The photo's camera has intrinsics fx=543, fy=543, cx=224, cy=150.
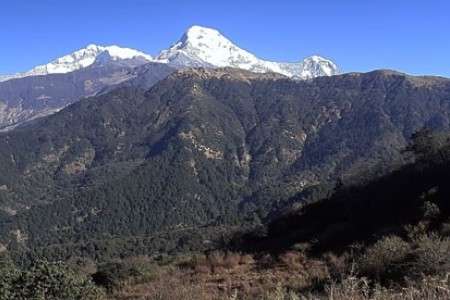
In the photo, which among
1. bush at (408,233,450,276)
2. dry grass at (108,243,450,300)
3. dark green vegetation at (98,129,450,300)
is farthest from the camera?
bush at (408,233,450,276)

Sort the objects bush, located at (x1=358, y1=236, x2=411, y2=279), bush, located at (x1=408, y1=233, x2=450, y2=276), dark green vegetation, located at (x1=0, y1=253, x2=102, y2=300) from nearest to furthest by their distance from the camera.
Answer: bush, located at (x1=408, y1=233, x2=450, y2=276) < bush, located at (x1=358, y1=236, x2=411, y2=279) < dark green vegetation, located at (x1=0, y1=253, x2=102, y2=300)

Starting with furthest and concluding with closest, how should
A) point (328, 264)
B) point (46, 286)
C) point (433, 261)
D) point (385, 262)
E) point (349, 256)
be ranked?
point (349, 256), point (328, 264), point (46, 286), point (385, 262), point (433, 261)

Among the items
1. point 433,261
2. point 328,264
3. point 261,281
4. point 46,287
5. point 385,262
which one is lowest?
point 261,281

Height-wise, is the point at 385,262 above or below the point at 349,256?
above

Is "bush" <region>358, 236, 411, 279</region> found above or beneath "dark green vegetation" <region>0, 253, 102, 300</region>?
above

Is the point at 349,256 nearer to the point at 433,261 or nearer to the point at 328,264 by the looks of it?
the point at 328,264

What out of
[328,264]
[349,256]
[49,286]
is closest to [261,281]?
[328,264]

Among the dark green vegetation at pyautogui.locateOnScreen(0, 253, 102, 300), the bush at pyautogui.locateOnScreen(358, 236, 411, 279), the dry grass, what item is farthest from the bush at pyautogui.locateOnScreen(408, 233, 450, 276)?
the dark green vegetation at pyautogui.locateOnScreen(0, 253, 102, 300)

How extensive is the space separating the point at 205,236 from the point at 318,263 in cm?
10720

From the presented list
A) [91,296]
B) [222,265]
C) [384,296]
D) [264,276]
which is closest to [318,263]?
[264,276]

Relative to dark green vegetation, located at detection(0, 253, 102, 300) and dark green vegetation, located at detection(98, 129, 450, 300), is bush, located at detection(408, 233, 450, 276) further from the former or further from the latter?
dark green vegetation, located at detection(0, 253, 102, 300)

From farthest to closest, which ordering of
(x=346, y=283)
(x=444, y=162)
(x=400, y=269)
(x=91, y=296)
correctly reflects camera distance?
(x=444, y=162) < (x=91, y=296) < (x=400, y=269) < (x=346, y=283)

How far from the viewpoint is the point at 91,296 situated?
15219mm

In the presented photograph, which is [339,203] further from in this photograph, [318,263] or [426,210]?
[318,263]
